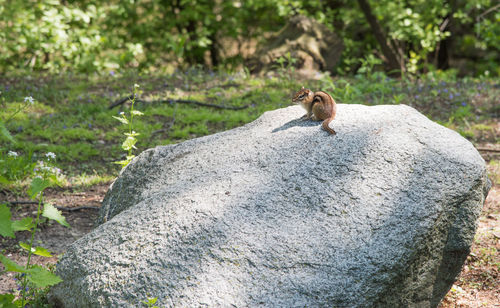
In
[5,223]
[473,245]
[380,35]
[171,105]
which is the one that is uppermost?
[5,223]

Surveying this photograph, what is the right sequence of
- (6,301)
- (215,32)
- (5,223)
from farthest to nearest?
(215,32)
(6,301)
(5,223)

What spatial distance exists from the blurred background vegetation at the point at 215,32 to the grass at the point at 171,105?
1103 mm

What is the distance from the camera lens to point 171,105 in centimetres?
802

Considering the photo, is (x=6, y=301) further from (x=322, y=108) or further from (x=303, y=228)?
(x=322, y=108)

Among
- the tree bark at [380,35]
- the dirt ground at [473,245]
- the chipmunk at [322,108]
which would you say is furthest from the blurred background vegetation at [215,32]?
the chipmunk at [322,108]

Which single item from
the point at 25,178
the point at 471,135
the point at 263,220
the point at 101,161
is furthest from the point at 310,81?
the point at 263,220

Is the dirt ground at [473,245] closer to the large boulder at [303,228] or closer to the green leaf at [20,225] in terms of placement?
the large boulder at [303,228]

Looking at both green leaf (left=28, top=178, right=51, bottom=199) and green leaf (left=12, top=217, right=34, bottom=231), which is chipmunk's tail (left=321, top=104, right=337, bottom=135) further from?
green leaf (left=12, top=217, right=34, bottom=231)

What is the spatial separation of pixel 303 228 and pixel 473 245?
7.41 ft

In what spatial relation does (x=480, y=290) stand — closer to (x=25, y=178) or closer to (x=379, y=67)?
(x=25, y=178)

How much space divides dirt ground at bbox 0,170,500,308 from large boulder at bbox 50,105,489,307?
0.65 m

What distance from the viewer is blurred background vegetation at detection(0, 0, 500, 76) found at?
10227mm

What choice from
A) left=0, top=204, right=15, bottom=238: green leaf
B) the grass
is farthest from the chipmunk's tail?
the grass

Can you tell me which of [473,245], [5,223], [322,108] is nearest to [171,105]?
[322,108]
